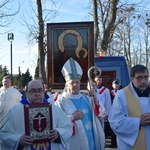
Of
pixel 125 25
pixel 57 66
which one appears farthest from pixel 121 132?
pixel 125 25

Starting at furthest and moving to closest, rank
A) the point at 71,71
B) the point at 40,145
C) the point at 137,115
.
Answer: the point at 71,71 → the point at 137,115 → the point at 40,145

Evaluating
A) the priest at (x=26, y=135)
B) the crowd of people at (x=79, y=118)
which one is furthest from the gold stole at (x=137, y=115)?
the priest at (x=26, y=135)

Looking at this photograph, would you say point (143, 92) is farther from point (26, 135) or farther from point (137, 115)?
point (26, 135)

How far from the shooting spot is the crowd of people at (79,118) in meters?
4.41

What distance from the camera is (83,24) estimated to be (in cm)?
699

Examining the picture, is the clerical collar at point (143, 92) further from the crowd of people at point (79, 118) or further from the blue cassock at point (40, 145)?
the blue cassock at point (40, 145)

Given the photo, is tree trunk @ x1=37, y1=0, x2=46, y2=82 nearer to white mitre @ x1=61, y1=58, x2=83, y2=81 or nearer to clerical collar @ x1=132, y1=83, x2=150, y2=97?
white mitre @ x1=61, y1=58, x2=83, y2=81

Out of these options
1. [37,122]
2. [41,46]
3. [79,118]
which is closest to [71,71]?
[79,118]

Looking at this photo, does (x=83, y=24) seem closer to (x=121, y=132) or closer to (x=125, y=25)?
(x=121, y=132)

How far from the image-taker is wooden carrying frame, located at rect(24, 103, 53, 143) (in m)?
4.32

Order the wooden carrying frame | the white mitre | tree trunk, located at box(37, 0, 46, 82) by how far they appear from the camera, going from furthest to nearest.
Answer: tree trunk, located at box(37, 0, 46, 82), the white mitre, the wooden carrying frame

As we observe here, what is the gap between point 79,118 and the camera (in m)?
5.84

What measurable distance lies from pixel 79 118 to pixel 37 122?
1.58 m

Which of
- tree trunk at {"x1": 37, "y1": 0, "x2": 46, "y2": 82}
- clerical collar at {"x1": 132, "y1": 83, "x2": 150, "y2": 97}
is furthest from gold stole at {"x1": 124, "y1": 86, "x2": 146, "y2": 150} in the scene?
tree trunk at {"x1": 37, "y1": 0, "x2": 46, "y2": 82}
